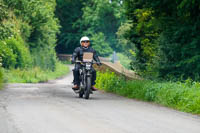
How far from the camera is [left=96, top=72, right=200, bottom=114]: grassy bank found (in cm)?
1198

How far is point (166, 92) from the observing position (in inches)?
526

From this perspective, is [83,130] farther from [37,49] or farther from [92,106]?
[37,49]

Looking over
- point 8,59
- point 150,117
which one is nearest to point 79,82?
point 150,117

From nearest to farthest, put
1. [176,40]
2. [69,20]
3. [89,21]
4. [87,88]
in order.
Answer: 1. [87,88]
2. [176,40]
3. [89,21]
4. [69,20]

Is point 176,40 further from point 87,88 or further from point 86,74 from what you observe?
point 87,88

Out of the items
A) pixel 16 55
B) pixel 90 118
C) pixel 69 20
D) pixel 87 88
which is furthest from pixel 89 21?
pixel 90 118

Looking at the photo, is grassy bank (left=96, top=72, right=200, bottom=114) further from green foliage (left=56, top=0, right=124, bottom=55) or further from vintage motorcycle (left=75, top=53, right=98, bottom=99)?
green foliage (left=56, top=0, right=124, bottom=55)

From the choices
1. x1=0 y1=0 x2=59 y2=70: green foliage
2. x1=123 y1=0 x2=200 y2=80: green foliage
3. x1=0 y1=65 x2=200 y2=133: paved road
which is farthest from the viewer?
x1=0 y1=0 x2=59 y2=70: green foliage

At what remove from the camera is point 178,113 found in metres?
11.2

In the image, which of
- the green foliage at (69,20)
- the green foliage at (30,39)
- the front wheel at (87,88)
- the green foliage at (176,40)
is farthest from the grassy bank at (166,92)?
the green foliage at (69,20)

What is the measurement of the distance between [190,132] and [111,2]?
6785cm

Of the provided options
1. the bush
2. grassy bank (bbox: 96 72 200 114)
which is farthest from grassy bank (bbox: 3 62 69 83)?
grassy bank (bbox: 96 72 200 114)

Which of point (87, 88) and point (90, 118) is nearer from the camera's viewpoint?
point (90, 118)

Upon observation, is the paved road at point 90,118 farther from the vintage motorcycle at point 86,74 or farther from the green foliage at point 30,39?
the green foliage at point 30,39
